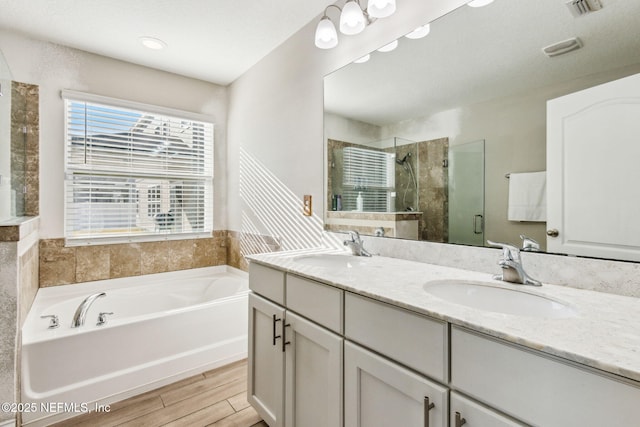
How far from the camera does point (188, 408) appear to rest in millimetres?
1815

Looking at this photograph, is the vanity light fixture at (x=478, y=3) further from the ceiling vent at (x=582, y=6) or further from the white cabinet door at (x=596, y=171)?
the white cabinet door at (x=596, y=171)

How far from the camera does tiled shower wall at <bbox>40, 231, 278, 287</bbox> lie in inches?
98.1

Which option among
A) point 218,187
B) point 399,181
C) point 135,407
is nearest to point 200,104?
point 218,187

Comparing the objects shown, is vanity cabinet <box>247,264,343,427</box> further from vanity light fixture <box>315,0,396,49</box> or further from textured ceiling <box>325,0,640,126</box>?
vanity light fixture <box>315,0,396,49</box>

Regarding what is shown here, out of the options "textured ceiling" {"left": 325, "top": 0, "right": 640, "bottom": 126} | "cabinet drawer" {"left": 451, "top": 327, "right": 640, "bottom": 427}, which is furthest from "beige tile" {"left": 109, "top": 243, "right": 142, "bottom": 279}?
"cabinet drawer" {"left": 451, "top": 327, "right": 640, "bottom": 427}

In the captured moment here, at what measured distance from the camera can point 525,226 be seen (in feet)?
3.96

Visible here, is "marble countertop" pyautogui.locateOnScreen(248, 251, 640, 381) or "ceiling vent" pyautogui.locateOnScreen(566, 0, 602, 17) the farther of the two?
"ceiling vent" pyautogui.locateOnScreen(566, 0, 602, 17)

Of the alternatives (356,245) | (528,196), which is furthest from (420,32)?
(356,245)

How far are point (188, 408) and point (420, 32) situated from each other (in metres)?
2.41

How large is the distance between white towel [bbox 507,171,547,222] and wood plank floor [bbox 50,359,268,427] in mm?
1639

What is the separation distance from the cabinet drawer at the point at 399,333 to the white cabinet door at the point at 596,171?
646 mm

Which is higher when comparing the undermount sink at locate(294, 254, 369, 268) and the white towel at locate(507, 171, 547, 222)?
the white towel at locate(507, 171, 547, 222)

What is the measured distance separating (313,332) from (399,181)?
91 centimetres

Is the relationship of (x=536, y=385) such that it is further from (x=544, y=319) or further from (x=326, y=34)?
(x=326, y=34)
